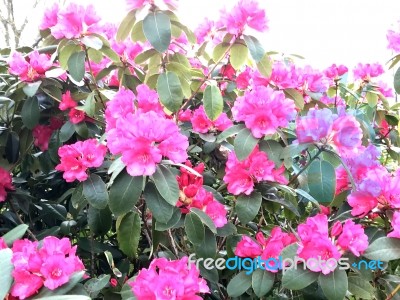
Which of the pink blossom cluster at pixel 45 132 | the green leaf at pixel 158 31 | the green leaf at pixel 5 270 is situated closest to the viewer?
the green leaf at pixel 5 270

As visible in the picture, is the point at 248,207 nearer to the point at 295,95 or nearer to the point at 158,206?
the point at 158,206

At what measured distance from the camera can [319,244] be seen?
93 cm

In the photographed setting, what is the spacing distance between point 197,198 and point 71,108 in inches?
18.7

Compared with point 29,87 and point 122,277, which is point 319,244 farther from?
→ point 29,87

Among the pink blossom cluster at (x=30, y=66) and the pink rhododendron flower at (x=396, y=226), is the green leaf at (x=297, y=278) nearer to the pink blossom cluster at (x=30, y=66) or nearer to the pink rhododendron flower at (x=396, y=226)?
the pink rhododendron flower at (x=396, y=226)

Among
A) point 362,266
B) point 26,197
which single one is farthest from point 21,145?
point 362,266

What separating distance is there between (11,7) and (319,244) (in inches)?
158

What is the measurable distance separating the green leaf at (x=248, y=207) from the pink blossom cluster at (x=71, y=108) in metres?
0.51

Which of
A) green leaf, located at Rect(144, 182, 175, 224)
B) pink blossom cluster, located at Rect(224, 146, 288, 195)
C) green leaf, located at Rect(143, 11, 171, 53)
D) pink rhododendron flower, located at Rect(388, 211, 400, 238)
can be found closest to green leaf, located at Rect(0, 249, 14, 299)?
green leaf, located at Rect(144, 182, 175, 224)

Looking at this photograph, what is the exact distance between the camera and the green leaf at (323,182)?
108 cm

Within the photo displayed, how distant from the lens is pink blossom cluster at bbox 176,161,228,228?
Result: 1.06 metres

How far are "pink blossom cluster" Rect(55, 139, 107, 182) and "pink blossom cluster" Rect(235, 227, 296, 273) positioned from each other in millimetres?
392

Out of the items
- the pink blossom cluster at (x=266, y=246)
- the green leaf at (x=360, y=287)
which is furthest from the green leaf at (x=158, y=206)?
the green leaf at (x=360, y=287)

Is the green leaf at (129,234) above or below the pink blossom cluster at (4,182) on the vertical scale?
above
